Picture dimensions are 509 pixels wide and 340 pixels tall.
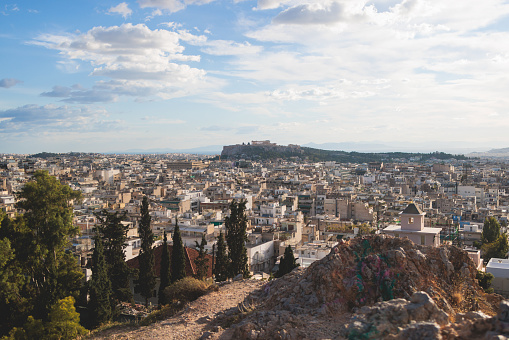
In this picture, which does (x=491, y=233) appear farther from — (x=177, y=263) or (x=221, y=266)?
(x=177, y=263)

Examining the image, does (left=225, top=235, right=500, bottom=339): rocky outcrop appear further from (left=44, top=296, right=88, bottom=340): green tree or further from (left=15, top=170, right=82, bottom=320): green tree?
(left=15, top=170, right=82, bottom=320): green tree

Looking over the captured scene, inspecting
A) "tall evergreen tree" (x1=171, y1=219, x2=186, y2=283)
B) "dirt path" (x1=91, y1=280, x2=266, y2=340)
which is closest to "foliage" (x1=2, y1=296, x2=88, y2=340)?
"dirt path" (x1=91, y1=280, x2=266, y2=340)

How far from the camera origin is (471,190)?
69812mm

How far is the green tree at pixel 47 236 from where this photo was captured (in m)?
15.2

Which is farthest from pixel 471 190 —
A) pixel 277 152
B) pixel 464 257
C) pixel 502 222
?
pixel 277 152

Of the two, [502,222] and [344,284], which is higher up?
[344,284]

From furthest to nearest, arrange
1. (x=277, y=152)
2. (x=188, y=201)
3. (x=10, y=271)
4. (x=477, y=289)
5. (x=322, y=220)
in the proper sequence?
(x=277, y=152)
(x=188, y=201)
(x=322, y=220)
(x=10, y=271)
(x=477, y=289)

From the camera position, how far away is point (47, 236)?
1542cm

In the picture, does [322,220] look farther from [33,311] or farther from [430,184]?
[430,184]

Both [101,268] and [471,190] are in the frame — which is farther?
[471,190]

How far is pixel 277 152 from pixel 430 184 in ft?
322

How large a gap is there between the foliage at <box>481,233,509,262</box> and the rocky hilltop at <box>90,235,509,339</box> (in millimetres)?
17640

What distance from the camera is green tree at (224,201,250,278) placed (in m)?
18.8

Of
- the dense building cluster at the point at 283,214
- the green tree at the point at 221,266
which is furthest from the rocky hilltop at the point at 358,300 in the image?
the dense building cluster at the point at 283,214
